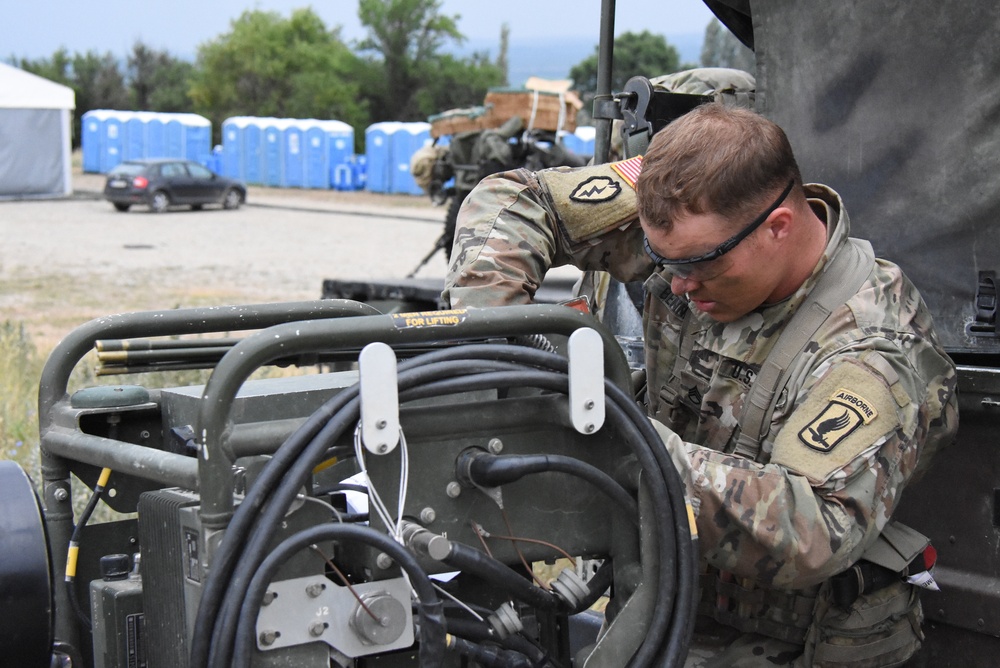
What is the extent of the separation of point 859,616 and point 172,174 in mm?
28073

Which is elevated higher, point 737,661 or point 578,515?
point 578,515

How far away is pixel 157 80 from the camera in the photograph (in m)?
63.3

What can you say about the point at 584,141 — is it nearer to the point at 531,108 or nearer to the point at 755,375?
the point at 531,108

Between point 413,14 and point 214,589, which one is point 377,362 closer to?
point 214,589

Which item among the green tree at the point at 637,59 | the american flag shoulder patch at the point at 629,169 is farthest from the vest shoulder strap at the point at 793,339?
the green tree at the point at 637,59

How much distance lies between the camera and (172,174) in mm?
28891

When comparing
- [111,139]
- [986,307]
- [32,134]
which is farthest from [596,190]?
[111,139]

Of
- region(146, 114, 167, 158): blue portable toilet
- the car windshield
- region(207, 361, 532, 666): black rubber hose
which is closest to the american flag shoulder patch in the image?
region(207, 361, 532, 666): black rubber hose

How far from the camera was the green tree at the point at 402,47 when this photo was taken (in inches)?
2218

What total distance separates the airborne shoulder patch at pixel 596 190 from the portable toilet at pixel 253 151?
37995mm

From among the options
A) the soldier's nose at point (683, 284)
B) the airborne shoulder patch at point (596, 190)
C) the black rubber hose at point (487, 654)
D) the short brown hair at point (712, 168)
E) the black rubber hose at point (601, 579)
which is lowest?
the black rubber hose at point (487, 654)

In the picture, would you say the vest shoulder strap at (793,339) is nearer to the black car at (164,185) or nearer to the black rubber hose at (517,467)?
the black rubber hose at (517,467)

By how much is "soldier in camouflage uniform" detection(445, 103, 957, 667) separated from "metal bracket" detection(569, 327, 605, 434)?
0.25 meters

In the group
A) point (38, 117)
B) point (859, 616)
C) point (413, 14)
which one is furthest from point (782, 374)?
point (413, 14)
